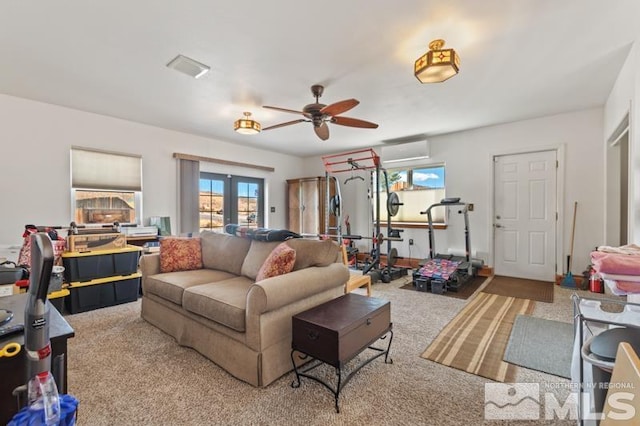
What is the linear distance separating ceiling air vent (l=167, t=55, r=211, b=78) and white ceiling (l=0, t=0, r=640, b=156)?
7 cm

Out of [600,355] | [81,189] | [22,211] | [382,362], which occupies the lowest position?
[382,362]

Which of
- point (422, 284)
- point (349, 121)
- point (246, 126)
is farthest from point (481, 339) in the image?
point (246, 126)

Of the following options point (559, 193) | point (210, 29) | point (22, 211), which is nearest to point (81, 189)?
point (22, 211)

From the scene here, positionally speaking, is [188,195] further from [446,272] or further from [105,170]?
[446,272]

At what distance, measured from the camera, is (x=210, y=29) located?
2.21 meters

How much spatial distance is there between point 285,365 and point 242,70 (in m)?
2.64

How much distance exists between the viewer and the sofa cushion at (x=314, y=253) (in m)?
2.45

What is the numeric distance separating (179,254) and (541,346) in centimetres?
345

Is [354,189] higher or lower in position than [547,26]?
lower

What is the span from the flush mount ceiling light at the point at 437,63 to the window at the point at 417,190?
350cm

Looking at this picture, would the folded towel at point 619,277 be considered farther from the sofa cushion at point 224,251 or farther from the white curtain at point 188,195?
the white curtain at point 188,195

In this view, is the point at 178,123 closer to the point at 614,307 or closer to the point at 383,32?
the point at 383,32

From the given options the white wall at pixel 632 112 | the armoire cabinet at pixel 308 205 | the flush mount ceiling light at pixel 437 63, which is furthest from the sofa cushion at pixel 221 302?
the armoire cabinet at pixel 308 205

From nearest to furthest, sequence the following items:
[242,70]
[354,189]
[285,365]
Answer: [285,365], [242,70], [354,189]
